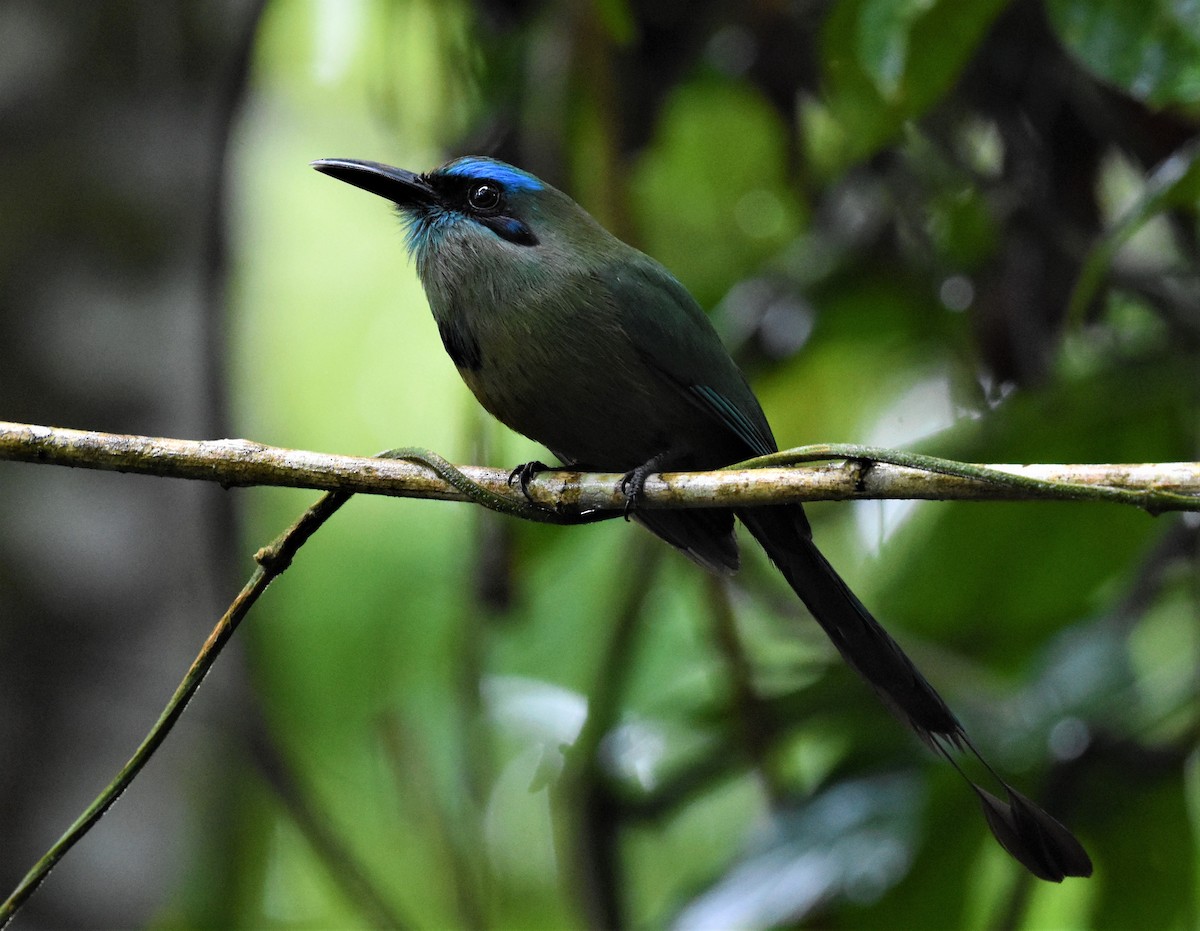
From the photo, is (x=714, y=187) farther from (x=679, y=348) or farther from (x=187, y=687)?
(x=187, y=687)

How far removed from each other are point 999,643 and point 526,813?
1.93 meters

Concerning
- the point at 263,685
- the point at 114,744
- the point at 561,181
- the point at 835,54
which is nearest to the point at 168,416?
the point at 114,744

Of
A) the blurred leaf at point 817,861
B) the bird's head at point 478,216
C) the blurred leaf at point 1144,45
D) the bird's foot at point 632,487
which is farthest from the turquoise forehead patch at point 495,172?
the blurred leaf at point 817,861

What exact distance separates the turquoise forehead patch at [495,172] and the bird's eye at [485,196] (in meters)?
0.02

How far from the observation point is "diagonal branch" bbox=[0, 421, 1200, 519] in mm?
1441

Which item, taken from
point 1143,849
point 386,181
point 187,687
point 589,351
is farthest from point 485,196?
point 1143,849

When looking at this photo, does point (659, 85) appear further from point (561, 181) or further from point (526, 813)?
point (526, 813)

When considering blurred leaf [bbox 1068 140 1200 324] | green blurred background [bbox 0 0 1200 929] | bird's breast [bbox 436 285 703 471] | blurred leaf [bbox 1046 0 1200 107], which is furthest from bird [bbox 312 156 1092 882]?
blurred leaf [bbox 1046 0 1200 107]

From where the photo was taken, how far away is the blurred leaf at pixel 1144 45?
230 centimetres

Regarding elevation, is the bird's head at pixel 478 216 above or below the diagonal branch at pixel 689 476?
above

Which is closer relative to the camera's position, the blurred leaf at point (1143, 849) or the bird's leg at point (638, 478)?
the bird's leg at point (638, 478)

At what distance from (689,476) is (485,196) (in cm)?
126

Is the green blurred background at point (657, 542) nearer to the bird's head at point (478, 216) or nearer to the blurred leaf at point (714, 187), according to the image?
the blurred leaf at point (714, 187)

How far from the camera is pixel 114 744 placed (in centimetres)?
286
